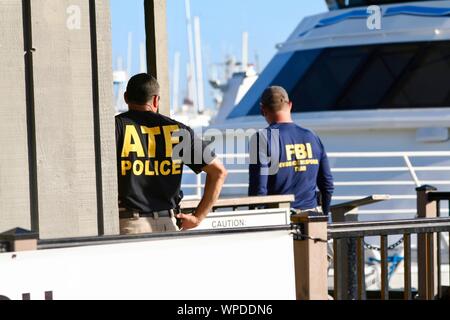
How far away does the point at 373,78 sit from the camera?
15.5 meters

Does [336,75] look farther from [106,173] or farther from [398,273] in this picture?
[106,173]

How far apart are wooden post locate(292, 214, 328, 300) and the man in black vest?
924 millimetres

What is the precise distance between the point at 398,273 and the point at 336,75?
3331mm

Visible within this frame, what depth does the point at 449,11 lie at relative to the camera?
15297 mm

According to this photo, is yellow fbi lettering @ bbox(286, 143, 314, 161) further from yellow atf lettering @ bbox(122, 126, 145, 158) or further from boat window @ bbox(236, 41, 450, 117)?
boat window @ bbox(236, 41, 450, 117)

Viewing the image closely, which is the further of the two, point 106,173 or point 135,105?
point 135,105

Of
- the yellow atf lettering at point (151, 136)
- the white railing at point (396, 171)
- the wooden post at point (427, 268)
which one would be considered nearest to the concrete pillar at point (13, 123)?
the yellow atf lettering at point (151, 136)

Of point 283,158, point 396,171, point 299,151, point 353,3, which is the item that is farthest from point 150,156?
point 353,3

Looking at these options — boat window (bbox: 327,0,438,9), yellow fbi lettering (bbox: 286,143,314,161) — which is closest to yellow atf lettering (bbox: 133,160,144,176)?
yellow fbi lettering (bbox: 286,143,314,161)

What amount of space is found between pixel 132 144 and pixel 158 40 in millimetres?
1474

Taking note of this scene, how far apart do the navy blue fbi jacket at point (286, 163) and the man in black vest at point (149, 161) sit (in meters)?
1.56

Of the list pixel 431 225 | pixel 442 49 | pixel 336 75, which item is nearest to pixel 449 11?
pixel 442 49

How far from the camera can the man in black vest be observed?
6062mm

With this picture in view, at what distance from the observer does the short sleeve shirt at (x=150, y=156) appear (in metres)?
6.05
